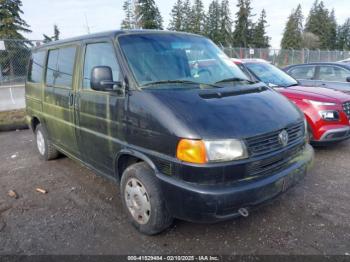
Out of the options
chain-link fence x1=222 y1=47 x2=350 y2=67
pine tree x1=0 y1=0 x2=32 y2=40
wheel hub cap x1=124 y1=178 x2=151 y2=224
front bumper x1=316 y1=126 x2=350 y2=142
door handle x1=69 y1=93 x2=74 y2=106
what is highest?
pine tree x1=0 y1=0 x2=32 y2=40

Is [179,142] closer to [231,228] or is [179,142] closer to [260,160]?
[260,160]

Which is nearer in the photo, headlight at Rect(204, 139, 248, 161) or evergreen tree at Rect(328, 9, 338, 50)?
headlight at Rect(204, 139, 248, 161)

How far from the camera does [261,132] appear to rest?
2746mm

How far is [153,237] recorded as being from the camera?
3.13m

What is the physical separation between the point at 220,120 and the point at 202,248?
131 centimetres

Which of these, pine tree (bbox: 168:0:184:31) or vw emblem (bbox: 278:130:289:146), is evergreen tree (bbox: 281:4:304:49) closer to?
pine tree (bbox: 168:0:184:31)

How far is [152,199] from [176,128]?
2.57ft

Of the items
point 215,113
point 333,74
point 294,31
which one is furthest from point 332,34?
point 215,113

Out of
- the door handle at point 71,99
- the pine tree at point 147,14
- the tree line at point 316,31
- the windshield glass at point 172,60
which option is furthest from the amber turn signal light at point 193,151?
the tree line at point 316,31

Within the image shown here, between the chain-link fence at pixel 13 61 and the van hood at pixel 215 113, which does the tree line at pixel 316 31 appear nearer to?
the chain-link fence at pixel 13 61

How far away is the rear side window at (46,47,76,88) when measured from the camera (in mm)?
4094

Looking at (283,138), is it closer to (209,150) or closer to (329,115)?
(209,150)

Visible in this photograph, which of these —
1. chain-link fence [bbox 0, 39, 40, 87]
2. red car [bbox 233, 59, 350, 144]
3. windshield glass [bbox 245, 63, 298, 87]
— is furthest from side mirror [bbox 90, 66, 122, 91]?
chain-link fence [bbox 0, 39, 40, 87]

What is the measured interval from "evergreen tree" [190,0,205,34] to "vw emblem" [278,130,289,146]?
58.3m
